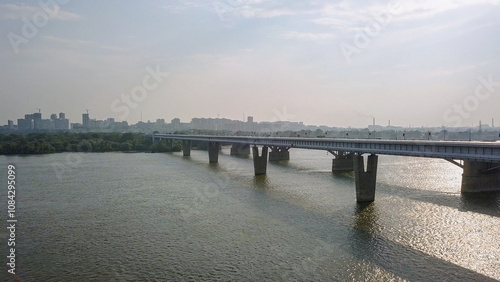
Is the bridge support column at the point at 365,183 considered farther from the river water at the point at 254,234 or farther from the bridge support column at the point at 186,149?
the bridge support column at the point at 186,149

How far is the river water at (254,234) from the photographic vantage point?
20922 mm

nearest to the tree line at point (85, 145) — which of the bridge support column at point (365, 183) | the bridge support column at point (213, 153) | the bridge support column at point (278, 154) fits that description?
the bridge support column at point (213, 153)

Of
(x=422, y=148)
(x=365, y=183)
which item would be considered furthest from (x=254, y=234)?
(x=422, y=148)

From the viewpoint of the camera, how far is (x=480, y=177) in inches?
1710

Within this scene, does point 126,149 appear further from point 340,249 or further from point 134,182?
point 340,249

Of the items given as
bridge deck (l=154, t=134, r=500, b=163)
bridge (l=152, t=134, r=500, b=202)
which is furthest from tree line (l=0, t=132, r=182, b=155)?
bridge deck (l=154, t=134, r=500, b=163)

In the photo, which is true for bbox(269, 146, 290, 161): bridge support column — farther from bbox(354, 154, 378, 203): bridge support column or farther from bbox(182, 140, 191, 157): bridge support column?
bbox(354, 154, 378, 203): bridge support column

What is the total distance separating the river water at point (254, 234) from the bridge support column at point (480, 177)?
5.92 feet

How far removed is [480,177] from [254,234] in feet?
103

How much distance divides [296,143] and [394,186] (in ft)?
55.4

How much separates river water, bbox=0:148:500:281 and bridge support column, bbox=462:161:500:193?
181 centimetres

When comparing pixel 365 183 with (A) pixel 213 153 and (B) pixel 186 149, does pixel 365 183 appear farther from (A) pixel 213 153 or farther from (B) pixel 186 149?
(B) pixel 186 149

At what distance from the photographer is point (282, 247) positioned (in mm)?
24797

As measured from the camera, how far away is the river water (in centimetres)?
2092
